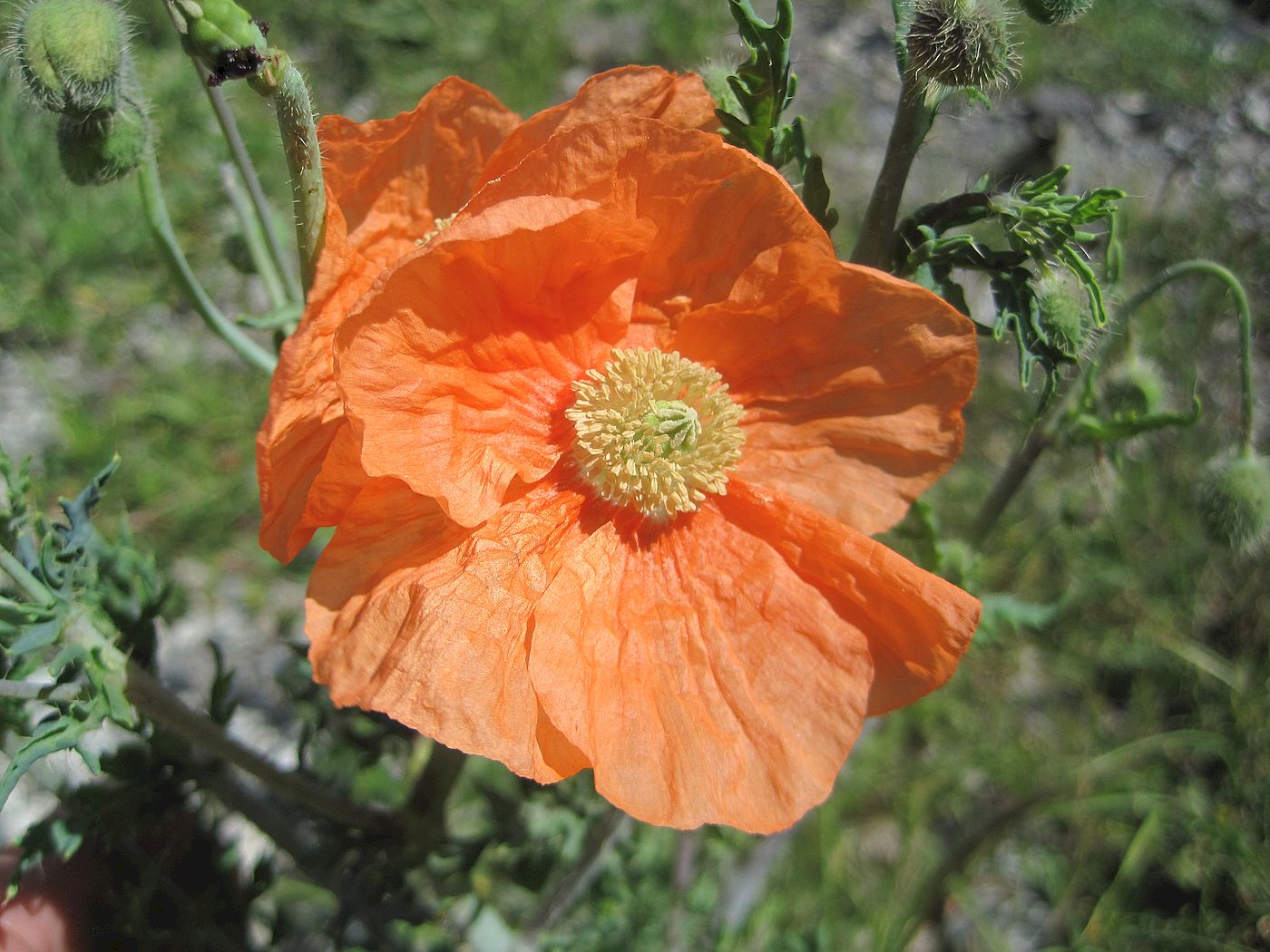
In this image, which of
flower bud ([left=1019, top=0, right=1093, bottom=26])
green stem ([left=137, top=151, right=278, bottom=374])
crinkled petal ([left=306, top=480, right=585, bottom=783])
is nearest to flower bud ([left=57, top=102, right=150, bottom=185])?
green stem ([left=137, top=151, right=278, bottom=374])

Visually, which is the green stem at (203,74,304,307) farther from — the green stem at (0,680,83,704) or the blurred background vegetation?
the blurred background vegetation

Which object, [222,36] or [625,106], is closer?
[222,36]

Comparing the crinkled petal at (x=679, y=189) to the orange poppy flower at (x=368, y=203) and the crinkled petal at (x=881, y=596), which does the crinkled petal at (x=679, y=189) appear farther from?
the crinkled petal at (x=881, y=596)

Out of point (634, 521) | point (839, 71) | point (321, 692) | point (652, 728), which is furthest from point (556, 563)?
point (839, 71)

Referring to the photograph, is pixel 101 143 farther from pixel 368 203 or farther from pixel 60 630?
pixel 60 630

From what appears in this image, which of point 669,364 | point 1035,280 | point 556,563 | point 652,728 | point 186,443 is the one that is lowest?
point 186,443

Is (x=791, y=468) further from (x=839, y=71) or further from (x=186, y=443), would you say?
(x=839, y=71)

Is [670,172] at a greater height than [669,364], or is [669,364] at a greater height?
[670,172]

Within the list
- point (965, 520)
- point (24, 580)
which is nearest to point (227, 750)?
point (24, 580)
